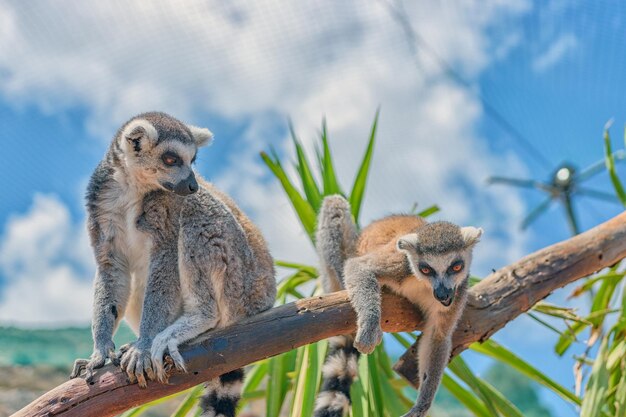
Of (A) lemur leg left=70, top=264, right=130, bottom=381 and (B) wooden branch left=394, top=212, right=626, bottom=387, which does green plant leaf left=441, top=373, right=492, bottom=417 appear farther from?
(A) lemur leg left=70, top=264, right=130, bottom=381

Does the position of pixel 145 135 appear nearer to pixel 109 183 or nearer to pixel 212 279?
pixel 109 183

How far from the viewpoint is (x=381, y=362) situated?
4.99 m

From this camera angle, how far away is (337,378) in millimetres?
3871

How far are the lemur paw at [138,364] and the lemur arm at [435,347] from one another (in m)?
1.34

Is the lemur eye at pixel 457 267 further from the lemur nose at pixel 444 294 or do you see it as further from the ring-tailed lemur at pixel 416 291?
the lemur nose at pixel 444 294

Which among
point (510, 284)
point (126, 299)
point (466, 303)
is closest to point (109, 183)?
point (126, 299)

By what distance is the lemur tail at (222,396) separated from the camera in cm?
330

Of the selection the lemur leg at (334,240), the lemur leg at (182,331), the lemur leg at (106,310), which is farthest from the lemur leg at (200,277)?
the lemur leg at (334,240)

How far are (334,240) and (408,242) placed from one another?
30.0 inches

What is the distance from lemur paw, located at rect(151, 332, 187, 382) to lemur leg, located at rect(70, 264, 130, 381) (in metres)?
0.19

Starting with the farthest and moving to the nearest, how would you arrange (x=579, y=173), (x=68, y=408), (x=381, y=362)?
(x=579, y=173) → (x=381, y=362) → (x=68, y=408)

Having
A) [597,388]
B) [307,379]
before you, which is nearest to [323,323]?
[307,379]

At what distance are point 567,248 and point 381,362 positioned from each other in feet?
4.92

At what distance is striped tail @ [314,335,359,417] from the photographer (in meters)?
3.75
